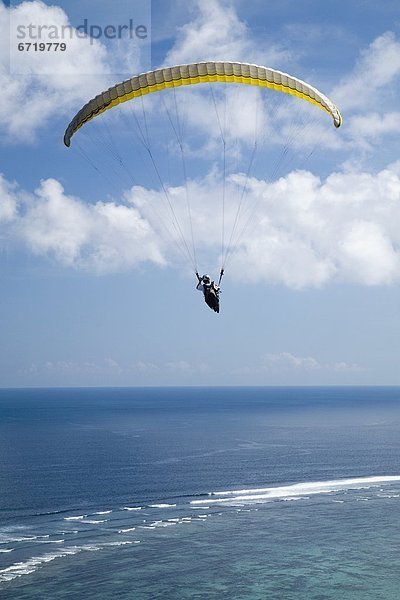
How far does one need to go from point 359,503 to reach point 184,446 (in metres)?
37.9

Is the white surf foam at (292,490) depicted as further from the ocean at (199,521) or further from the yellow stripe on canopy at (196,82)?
the yellow stripe on canopy at (196,82)

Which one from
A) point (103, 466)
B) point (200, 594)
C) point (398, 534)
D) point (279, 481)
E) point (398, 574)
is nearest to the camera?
point (200, 594)

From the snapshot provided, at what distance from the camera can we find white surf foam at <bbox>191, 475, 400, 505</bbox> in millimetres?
50406

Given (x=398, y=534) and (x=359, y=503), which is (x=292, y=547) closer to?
(x=398, y=534)

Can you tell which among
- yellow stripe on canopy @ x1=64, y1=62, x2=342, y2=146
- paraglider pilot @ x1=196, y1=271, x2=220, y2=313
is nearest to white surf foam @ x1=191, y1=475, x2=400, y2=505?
paraglider pilot @ x1=196, y1=271, x2=220, y2=313

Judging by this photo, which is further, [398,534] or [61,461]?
[61,461]

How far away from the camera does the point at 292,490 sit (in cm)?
5397

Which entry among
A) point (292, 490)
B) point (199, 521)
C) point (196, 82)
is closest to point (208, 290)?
point (196, 82)

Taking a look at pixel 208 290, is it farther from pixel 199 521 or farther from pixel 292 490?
pixel 292 490

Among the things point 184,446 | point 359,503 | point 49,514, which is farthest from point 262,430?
point 49,514

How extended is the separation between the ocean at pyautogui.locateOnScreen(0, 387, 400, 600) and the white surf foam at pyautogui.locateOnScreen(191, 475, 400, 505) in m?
0.18

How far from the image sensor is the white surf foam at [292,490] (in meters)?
50.4

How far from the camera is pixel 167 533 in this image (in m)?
39.5

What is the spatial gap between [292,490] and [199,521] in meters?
14.0
